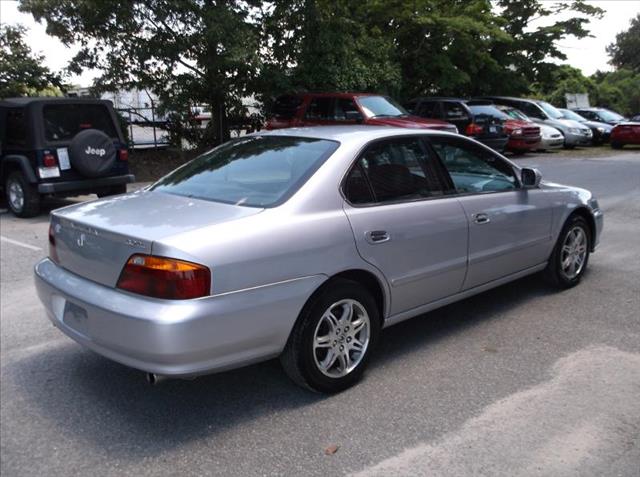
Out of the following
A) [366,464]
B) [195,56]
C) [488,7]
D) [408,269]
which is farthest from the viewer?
[488,7]

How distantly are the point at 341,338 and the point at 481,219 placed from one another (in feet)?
4.93

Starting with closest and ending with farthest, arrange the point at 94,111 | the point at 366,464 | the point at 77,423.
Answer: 1. the point at 366,464
2. the point at 77,423
3. the point at 94,111

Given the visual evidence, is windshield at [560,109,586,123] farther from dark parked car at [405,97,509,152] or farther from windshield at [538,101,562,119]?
dark parked car at [405,97,509,152]

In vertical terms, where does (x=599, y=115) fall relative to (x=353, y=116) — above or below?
below

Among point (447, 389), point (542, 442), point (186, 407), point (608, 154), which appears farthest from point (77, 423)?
point (608, 154)

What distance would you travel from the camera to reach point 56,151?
9430mm

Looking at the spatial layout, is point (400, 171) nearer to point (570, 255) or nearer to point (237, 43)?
point (570, 255)

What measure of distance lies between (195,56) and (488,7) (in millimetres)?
12290

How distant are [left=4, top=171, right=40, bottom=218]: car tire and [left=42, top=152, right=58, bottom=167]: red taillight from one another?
1.41 ft

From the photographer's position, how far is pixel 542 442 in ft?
10.2

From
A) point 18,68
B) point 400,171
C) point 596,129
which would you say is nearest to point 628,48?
point 596,129

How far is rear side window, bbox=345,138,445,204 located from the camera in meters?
3.90

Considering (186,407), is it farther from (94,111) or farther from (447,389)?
(94,111)

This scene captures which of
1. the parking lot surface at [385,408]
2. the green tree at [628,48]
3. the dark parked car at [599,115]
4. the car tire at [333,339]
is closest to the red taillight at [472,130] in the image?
the dark parked car at [599,115]
